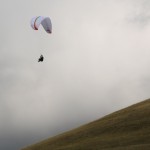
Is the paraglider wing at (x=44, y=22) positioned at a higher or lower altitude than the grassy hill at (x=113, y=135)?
higher

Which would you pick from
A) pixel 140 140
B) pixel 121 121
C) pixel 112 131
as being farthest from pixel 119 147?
pixel 121 121

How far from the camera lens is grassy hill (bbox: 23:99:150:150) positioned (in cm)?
4909

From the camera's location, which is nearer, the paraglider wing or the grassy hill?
the grassy hill

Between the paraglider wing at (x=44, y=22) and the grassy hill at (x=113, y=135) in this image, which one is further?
the paraglider wing at (x=44, y=22)

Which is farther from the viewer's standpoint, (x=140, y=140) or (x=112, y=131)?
(x=112, y=131)

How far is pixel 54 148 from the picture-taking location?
58.4m

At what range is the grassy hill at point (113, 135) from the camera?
1933 inches

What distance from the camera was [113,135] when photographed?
5562cm

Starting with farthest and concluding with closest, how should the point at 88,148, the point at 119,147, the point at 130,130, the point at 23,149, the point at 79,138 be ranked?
the point at 23,149 → the point at 79,138 → the point at 130,130 → the point at 88,148 → the point at 119,147

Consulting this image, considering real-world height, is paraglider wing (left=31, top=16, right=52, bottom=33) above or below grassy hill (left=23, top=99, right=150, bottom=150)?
above

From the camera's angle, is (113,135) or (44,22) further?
(113,135)

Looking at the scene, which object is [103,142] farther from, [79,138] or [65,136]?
[65,136]

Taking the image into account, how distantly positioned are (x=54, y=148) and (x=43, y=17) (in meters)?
18.2

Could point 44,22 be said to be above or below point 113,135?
above
